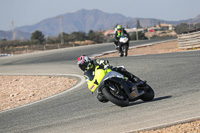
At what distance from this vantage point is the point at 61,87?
12281 millimetres

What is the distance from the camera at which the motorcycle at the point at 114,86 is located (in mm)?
6555

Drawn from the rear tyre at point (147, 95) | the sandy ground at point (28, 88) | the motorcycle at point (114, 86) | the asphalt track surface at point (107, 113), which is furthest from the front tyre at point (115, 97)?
the sandy ground at point (28, 88)

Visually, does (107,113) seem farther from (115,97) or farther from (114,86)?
A: (114,86)

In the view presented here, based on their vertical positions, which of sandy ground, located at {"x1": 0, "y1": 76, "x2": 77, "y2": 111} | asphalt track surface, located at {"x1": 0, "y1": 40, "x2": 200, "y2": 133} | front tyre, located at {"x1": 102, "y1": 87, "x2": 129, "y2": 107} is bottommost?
sandy ground, located at {"x1": 0, "y1": 76, "x2": 77, "y2": 111}

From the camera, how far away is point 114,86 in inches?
260

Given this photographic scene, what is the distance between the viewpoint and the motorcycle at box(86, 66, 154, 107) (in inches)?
258

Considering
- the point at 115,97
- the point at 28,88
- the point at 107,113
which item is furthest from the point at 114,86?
the point at 28,88

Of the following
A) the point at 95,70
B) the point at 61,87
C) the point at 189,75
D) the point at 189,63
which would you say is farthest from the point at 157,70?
the point at 95,70

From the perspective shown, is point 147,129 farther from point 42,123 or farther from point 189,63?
point 189,63

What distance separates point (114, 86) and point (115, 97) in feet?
0.73

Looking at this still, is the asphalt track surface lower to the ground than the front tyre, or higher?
lower

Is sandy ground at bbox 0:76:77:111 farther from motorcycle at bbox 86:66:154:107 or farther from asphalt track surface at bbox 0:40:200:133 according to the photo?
motorcycle at bbox 86:66:154:107

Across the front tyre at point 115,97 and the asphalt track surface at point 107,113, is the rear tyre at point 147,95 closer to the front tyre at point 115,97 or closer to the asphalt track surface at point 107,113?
the asphalt track surface at point 107,113

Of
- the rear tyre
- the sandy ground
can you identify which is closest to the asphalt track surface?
the rear tyre
